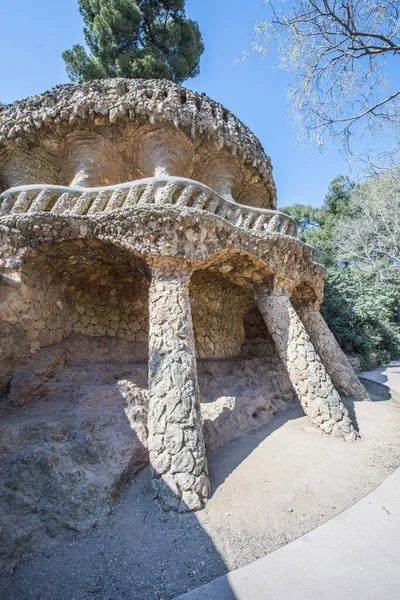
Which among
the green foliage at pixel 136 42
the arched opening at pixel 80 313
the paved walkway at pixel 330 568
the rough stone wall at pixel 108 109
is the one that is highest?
the green foliage at pixel 136 42

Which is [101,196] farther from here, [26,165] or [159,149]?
[26,165]

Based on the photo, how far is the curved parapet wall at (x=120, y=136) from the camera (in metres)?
4.86

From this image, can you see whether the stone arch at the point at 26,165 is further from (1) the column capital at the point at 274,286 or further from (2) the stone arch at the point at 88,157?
(1) the column capital at the point at 274,286

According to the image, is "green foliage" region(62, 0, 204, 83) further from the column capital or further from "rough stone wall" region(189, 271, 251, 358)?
the column capital

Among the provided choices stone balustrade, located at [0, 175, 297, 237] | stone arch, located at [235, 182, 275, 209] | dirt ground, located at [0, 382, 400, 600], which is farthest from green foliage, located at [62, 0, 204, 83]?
dirt ground, located at [0, 382, 400, 600]

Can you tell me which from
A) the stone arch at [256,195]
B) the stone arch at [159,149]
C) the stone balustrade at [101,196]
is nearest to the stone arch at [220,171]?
the stone arch at [159,149]

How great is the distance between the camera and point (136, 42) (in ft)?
31.8

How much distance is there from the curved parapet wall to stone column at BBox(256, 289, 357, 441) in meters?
2.91

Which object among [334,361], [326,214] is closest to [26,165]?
[334,361]

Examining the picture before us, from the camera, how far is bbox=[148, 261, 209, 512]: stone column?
257cm

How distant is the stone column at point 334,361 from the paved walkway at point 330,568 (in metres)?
2.81

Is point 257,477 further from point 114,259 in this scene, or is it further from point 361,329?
point 361,329

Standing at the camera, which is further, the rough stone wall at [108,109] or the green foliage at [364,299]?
the green foliage at [364,299]

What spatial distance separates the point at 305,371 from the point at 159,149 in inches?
187
